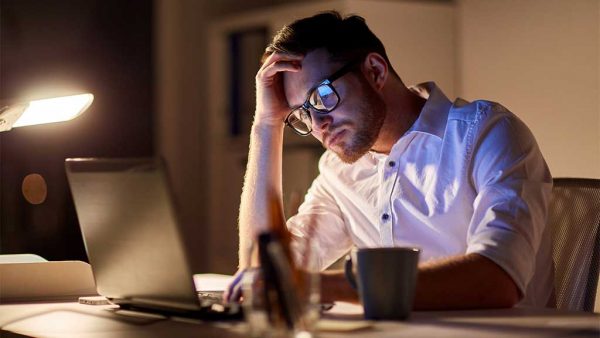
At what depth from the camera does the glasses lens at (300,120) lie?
2.08m

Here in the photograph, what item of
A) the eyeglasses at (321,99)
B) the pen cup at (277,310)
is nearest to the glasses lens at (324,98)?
the eyeglasses at (321,99)

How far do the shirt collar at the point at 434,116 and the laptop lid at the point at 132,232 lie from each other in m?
0.82

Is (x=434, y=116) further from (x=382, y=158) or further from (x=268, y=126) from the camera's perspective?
(x=268, y=126)

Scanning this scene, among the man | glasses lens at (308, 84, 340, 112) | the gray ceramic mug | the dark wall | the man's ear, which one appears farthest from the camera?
the dark wall

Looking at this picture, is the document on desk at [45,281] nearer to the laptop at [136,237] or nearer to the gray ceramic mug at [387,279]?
the laptop at [136,237]

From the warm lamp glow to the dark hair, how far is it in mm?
461

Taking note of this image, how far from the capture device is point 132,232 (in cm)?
144

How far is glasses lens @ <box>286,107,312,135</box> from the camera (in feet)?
6.82

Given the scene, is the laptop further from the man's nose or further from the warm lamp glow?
the man's nose

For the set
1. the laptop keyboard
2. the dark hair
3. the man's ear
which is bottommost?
the laptop keyboard

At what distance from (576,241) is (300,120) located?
0.66 meters

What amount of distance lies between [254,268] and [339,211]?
108cm

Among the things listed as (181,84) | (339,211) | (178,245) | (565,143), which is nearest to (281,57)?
(339,211)

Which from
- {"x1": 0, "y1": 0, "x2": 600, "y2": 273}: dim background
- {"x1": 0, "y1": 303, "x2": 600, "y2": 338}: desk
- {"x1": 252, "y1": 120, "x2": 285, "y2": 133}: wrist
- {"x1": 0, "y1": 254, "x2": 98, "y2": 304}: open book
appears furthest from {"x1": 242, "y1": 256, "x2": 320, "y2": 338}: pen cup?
{"x1": 0, "y1": 0, "x2": 600, "y2": 273}: dim background
